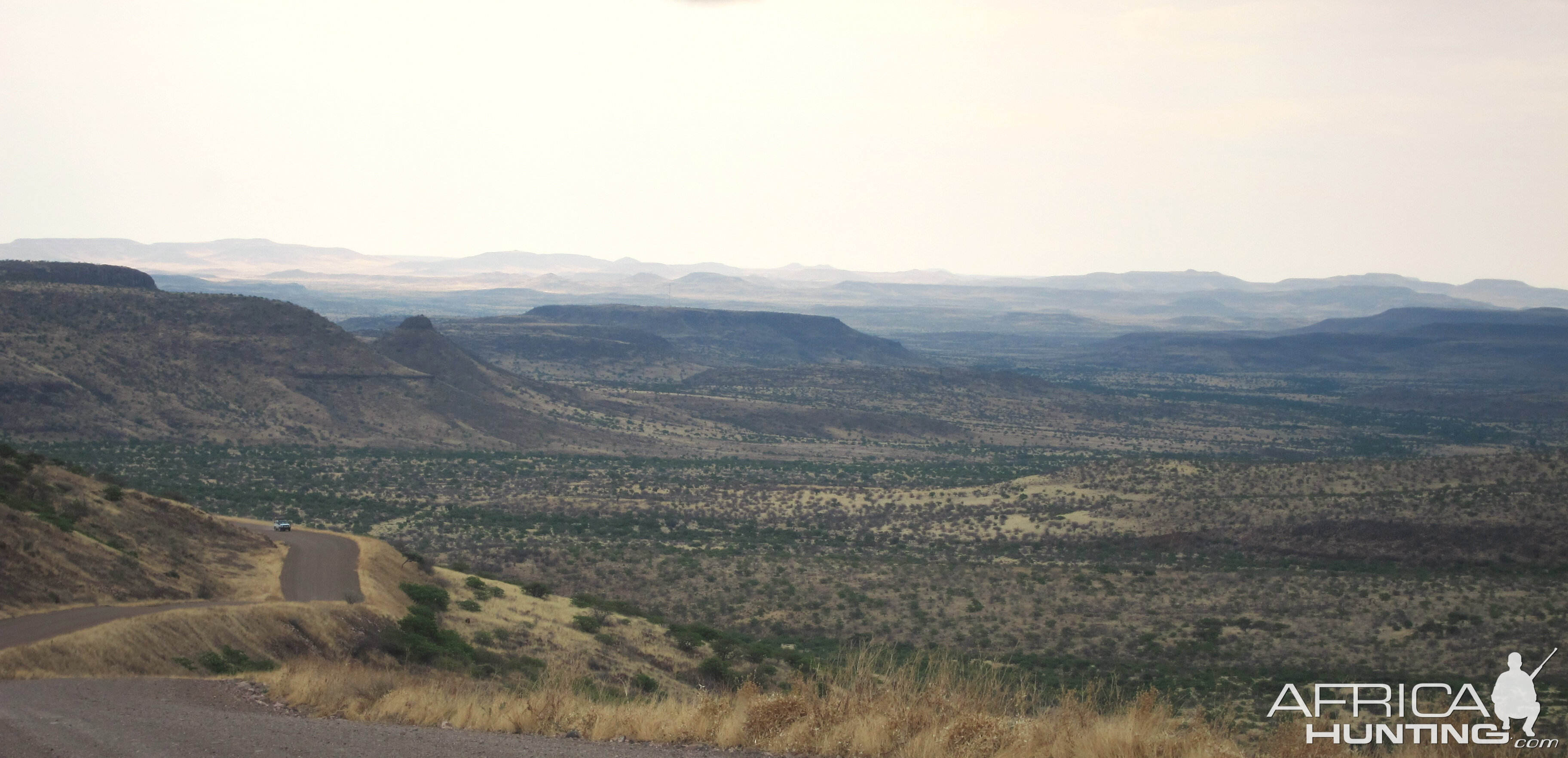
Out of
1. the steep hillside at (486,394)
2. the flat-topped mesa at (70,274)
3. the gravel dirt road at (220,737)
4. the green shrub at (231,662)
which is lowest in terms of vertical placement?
the steep hillside at (486,394)

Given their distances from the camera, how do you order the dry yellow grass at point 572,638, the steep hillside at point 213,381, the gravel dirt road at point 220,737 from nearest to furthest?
the gravel dirt road at point 220,737, the dry yellow grass at point 572,638, the steep hillside at point 213,381

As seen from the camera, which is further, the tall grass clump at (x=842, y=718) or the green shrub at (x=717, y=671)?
the green shrub at (x=717, y=671)

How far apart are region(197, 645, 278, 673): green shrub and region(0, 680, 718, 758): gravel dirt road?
3.74 metres

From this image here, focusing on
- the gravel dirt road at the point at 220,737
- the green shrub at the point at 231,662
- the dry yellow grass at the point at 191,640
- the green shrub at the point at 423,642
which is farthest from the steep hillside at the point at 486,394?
the gravel dirt road at the point at 220,737

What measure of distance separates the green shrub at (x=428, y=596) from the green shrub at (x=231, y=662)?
24.6ft

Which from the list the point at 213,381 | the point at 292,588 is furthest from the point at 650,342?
the point at 292,588

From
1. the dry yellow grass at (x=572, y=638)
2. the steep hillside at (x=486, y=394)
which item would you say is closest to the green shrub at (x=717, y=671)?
the dry yellow grass at (x=572, y=638)

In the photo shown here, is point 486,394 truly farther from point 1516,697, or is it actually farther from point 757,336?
point 757,336

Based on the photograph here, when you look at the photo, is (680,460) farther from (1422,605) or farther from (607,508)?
(1422,605)

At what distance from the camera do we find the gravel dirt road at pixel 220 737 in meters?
8.55

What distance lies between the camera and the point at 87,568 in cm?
1859

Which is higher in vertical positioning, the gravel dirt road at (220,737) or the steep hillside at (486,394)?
the gravel dirt road at (220,737)

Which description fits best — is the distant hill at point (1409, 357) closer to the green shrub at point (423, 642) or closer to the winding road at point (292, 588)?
the winding road at point (292, 588)

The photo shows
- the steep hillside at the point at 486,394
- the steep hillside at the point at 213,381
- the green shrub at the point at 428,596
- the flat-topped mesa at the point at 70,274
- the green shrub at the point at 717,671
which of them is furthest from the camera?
the flat-topped mesa at the point at 70,274
